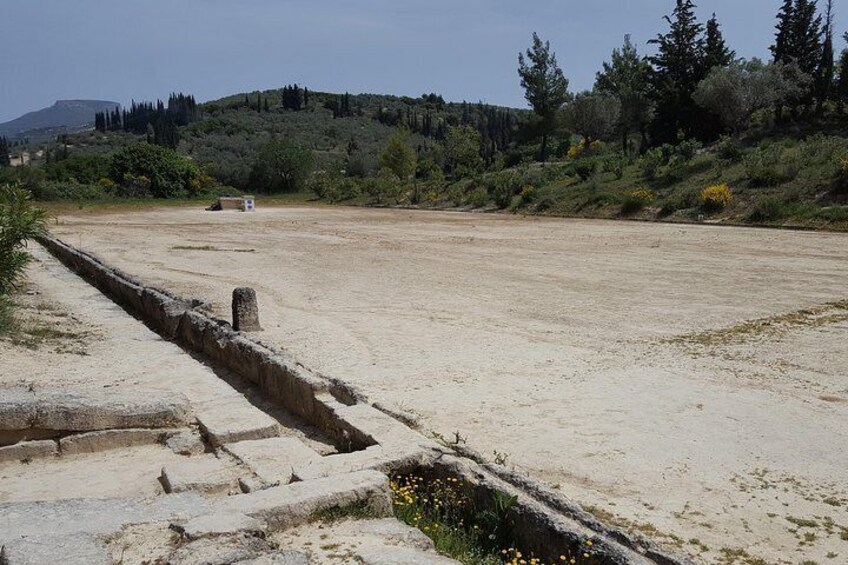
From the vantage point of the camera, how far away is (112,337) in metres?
11.6

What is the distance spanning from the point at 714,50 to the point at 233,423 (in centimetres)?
5553

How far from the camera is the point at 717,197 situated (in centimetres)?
3241

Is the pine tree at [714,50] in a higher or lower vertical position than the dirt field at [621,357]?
higher

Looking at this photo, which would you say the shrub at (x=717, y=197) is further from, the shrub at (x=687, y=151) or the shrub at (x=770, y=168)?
the shrub at (x=687, y=151)

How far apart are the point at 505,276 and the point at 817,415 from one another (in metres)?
10.9

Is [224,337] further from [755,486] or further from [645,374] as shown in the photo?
[755,486]

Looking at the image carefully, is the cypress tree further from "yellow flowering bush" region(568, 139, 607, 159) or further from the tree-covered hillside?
"yellow flowering bush" region(568, 139, 607, 159)

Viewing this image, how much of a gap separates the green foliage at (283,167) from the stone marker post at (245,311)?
6503cm

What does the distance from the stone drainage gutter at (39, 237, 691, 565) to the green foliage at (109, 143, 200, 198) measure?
191 ft

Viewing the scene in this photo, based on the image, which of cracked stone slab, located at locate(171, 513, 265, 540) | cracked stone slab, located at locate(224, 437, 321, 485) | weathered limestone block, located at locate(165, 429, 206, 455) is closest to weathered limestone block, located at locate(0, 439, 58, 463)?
weathered limestone block, located at locate(165, 429, 206, 455)

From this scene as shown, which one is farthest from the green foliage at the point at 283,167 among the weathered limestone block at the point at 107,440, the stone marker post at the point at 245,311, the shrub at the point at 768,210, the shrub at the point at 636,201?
the weathered limestone block at the point at 107,440

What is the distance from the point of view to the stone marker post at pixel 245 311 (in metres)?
11.5

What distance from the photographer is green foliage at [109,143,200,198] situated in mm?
65750

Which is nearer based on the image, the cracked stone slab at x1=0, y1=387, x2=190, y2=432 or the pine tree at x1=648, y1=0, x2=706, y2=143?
the cracked stone slab at x1=0, y1=387, x2=190, y2=432
